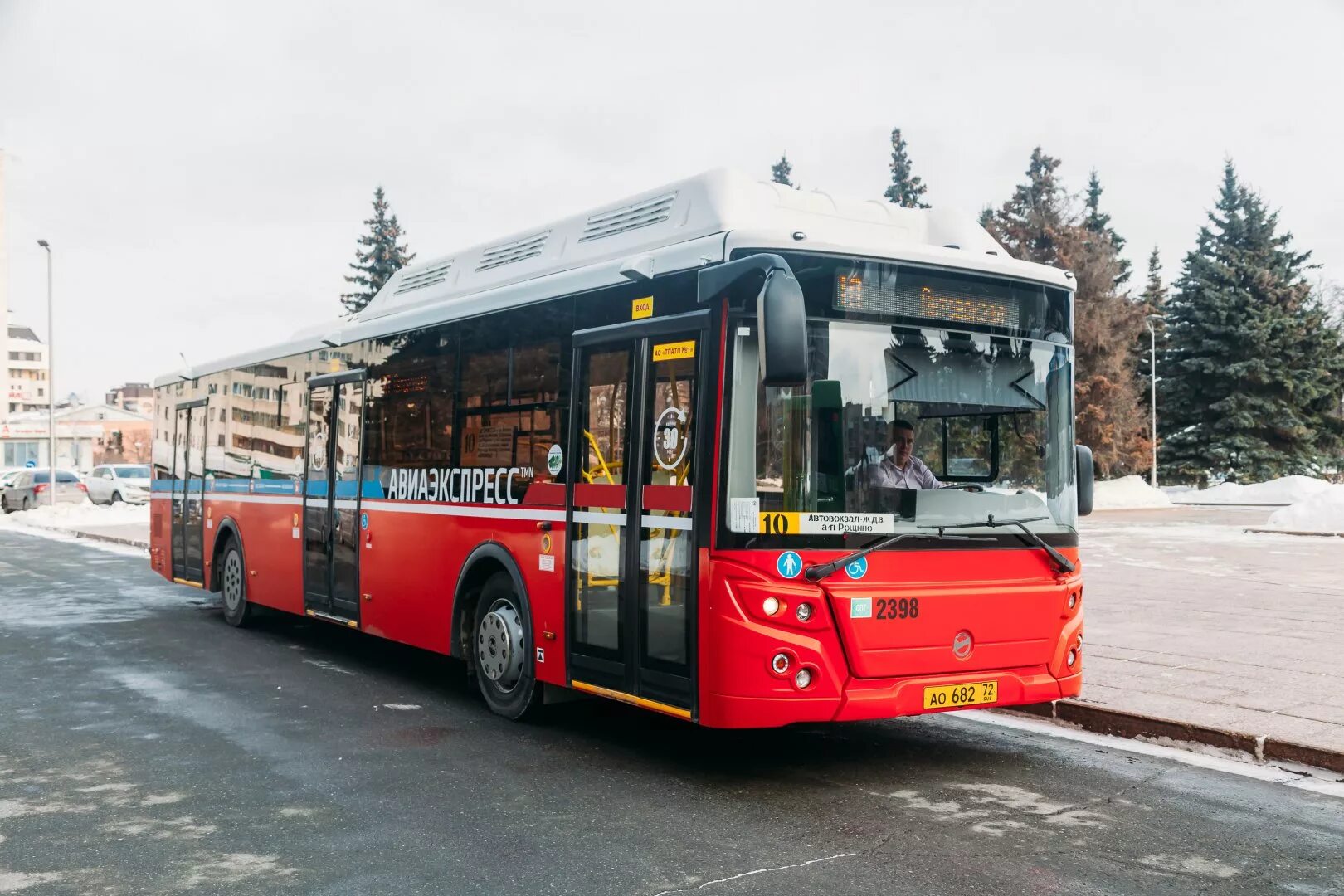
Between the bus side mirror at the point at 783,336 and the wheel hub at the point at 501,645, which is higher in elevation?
the bus side mirror at the point at 783,336

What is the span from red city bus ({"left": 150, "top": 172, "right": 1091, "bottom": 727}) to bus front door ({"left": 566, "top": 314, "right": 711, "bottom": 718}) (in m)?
0.02

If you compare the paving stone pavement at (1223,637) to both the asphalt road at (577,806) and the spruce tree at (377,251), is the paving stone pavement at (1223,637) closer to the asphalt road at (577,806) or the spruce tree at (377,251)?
the asphalt road at (577,806)

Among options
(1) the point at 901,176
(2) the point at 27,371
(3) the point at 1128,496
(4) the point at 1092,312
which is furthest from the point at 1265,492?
(2) the point at 27,371

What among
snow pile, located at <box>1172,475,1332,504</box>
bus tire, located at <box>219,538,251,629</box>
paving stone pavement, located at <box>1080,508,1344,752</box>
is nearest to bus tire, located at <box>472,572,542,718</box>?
paving stone pavement, located at <box>1080,508,1344,752</box>

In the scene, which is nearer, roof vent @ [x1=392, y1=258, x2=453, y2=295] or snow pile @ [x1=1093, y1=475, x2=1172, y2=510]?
roof vent @ [x1=392, y1=258, x2=453, y2=295]

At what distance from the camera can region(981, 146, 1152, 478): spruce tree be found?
157 ft

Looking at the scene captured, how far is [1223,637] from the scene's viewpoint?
11695 millimetres

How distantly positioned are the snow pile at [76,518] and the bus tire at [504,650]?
28.6 meters

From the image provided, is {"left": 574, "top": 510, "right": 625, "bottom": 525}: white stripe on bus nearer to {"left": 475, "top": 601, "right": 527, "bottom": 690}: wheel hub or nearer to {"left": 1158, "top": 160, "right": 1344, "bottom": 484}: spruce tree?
{"left": 475, "top": 601, "right": 527, "bottom": 690}: wheel hub

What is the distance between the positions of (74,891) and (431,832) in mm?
1476

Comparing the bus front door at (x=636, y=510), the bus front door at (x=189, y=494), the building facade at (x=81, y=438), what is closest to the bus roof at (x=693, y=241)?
the bus front door at (x=636, y=510)

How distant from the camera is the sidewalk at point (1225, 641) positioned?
8.05 metres

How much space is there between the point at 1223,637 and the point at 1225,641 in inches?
11.5

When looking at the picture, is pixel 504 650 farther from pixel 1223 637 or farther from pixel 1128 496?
pixel 1128 496
